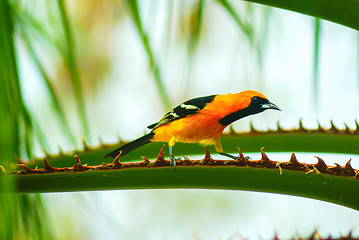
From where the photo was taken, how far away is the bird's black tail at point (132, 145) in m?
1.43

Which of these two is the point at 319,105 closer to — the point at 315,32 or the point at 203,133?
the point at 315,32

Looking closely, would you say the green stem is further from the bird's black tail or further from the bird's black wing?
the bird's black wing

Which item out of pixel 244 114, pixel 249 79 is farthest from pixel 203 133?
pixel 249 79

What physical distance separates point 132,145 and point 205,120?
25 centimetres

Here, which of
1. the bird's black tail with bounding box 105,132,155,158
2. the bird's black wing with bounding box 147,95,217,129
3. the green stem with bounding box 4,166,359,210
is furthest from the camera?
the bird's black wing with bounding box 147,95,217,129

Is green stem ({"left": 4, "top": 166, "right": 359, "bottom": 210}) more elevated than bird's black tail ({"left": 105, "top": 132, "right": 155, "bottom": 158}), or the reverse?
bird's black tail ({"left": 105, "top": 132, "right": 155, "bottom": 158})

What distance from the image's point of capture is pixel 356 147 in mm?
1522

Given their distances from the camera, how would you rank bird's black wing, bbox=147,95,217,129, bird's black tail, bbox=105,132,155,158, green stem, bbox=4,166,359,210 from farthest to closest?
bird's black wing, bbox=147,95,217,129
bird's black tail, bbox=105,132,155,158
green stem, bbox=4,166,359,210

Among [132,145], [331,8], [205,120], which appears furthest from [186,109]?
[331,8]

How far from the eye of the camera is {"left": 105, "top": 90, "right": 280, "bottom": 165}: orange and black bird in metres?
1.46

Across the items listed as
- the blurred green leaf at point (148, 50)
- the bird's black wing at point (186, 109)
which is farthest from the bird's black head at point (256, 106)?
the blurred green leaf at point (148, 50)

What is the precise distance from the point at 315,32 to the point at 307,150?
0.39 metres

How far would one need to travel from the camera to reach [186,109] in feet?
5.24

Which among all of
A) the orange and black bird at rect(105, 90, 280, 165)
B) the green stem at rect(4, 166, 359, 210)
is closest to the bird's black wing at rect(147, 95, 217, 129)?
Result: the orange and black bird at rect(105, 90, 280, 165)
